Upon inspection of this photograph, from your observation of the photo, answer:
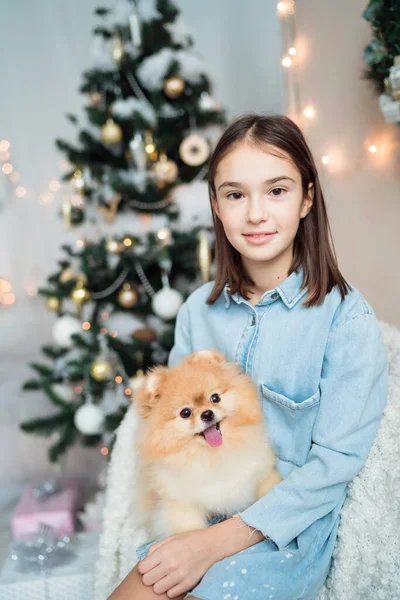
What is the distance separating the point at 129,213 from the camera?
74.9 inches

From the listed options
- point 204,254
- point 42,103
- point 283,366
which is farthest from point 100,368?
point 42,103

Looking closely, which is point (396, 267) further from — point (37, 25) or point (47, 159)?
point (37, 25)

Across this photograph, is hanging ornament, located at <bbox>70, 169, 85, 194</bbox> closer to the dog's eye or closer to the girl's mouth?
the girl's mouth

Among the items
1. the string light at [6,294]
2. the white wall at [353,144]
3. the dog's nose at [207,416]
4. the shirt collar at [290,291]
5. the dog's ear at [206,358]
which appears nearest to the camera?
the dog's nose at [207,416]

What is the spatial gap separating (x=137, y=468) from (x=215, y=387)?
31cm

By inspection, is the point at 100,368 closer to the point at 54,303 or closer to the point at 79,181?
the point at 54,303

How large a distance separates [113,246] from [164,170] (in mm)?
309

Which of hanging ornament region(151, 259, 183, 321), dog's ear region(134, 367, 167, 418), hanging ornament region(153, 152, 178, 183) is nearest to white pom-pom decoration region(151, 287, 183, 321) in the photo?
hanging ornament region(151, 259, 183, 321)

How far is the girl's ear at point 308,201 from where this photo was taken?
105 centimetres

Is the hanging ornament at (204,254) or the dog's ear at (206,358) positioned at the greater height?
the dog's ear at (206,358)

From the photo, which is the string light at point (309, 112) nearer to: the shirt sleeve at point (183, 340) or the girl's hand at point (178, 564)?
the shirt sleeve at point (183, 340)

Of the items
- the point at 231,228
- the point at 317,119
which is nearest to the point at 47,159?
the point at 317,119

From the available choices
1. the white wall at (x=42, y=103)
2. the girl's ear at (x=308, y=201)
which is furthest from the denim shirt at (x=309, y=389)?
the white wall at (x=42, y=103)

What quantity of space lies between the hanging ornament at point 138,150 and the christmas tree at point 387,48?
0.76m
